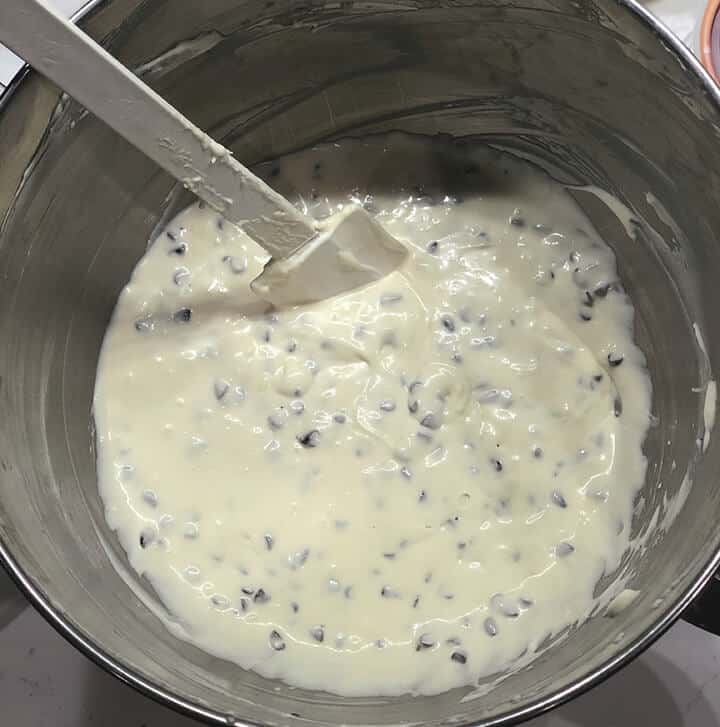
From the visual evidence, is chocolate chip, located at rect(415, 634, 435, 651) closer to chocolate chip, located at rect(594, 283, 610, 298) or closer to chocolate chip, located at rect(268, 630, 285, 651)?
chocolate chip, located at rect(268, 630, 285, 651)

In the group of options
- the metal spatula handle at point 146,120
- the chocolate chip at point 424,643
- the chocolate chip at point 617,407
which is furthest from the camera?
the chocolate chip at point 617,407

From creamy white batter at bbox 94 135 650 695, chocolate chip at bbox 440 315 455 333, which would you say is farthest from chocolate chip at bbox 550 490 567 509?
chocolate chip at bbox 440 315 455 333

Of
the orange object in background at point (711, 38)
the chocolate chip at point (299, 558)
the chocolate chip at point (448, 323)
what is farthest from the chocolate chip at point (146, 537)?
the orange object in background at point (711, 38)

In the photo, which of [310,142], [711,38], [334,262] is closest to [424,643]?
[334,262]

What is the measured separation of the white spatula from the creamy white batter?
5 centimetres

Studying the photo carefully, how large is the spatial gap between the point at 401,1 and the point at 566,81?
0.21m

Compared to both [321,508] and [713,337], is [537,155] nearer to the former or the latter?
[713,337]

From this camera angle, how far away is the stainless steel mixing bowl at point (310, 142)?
802 mm

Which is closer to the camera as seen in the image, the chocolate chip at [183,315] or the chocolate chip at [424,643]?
the chocolate chip at [424,643]

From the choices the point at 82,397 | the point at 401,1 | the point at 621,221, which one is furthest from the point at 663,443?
the point at 82,397

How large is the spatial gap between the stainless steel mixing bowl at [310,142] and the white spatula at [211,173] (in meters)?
0.08

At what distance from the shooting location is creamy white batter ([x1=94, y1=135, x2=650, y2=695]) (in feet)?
3.10

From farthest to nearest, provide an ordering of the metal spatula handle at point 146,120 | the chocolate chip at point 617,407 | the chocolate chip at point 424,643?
the chocolate chip at point 617,407 → the chocolate chip at point 424,643 → the metal spatula handle at point 146,120

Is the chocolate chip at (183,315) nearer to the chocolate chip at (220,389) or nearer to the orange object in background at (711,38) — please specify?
the chocolate chip at (220,389)
